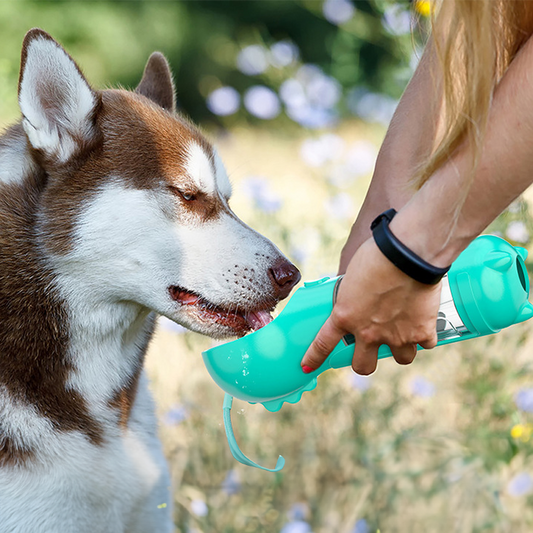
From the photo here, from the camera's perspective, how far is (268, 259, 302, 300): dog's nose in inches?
75.9

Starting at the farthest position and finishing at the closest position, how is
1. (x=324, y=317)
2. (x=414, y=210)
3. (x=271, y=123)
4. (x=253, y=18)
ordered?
(x=253, y=18)
(x=271, y=123)
(x=324, y=317)
(x=414, y=210)

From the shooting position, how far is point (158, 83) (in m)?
2.38

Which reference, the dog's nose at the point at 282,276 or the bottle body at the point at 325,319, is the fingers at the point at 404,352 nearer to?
the bottle body at the point at 325,319

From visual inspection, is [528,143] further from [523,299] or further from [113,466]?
[113,466]

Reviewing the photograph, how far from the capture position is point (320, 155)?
11.3 feet

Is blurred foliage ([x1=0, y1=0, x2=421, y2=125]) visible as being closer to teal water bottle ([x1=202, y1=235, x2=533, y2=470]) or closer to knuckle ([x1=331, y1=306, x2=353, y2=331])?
teal water bottle ([x1=202, y1=235, x2=533, y2=470])

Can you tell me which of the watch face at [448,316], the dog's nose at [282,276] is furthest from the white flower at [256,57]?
the watch face at [448,316]

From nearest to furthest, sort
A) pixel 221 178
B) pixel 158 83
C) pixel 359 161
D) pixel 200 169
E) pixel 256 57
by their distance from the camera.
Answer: pixel 200 169
pixel 221 178
pixel 158 83
pixel 359 161
pixel 256 57

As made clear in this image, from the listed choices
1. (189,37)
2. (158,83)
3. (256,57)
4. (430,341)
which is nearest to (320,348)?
(430,341)

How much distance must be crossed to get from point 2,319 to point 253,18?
878 centimetres

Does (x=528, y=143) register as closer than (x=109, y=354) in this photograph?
Yes

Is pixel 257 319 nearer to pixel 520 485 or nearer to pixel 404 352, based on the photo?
pixel 404 352

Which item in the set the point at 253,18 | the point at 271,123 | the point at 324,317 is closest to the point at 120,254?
the point at 324,317

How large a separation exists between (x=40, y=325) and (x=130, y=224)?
1.20 feet
